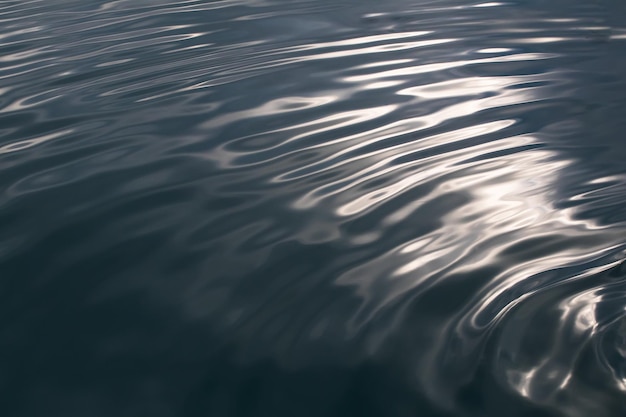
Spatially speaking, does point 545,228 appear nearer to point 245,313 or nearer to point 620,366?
point 620,366

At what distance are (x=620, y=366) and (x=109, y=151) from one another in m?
1.36

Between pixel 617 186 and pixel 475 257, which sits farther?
pixel 617 186

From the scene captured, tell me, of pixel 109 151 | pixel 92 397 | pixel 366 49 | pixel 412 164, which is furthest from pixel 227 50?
pixel 92 397

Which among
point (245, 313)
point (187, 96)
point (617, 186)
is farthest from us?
point (187, 96)

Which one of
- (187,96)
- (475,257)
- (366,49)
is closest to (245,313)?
(475,257)

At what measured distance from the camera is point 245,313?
4.33 ft

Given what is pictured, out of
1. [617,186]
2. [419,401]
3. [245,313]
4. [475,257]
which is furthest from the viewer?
[617,186]

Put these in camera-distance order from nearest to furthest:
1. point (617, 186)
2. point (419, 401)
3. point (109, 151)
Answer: point (419, 401), point (617, 186), point (109, 151)

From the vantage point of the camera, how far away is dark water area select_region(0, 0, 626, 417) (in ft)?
3.76

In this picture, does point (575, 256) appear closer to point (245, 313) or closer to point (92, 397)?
point (245, 313)

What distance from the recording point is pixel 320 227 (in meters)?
1.58

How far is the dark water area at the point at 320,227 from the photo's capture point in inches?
45.2

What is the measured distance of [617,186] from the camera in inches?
65.8

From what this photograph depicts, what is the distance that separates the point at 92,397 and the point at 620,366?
748 mm
